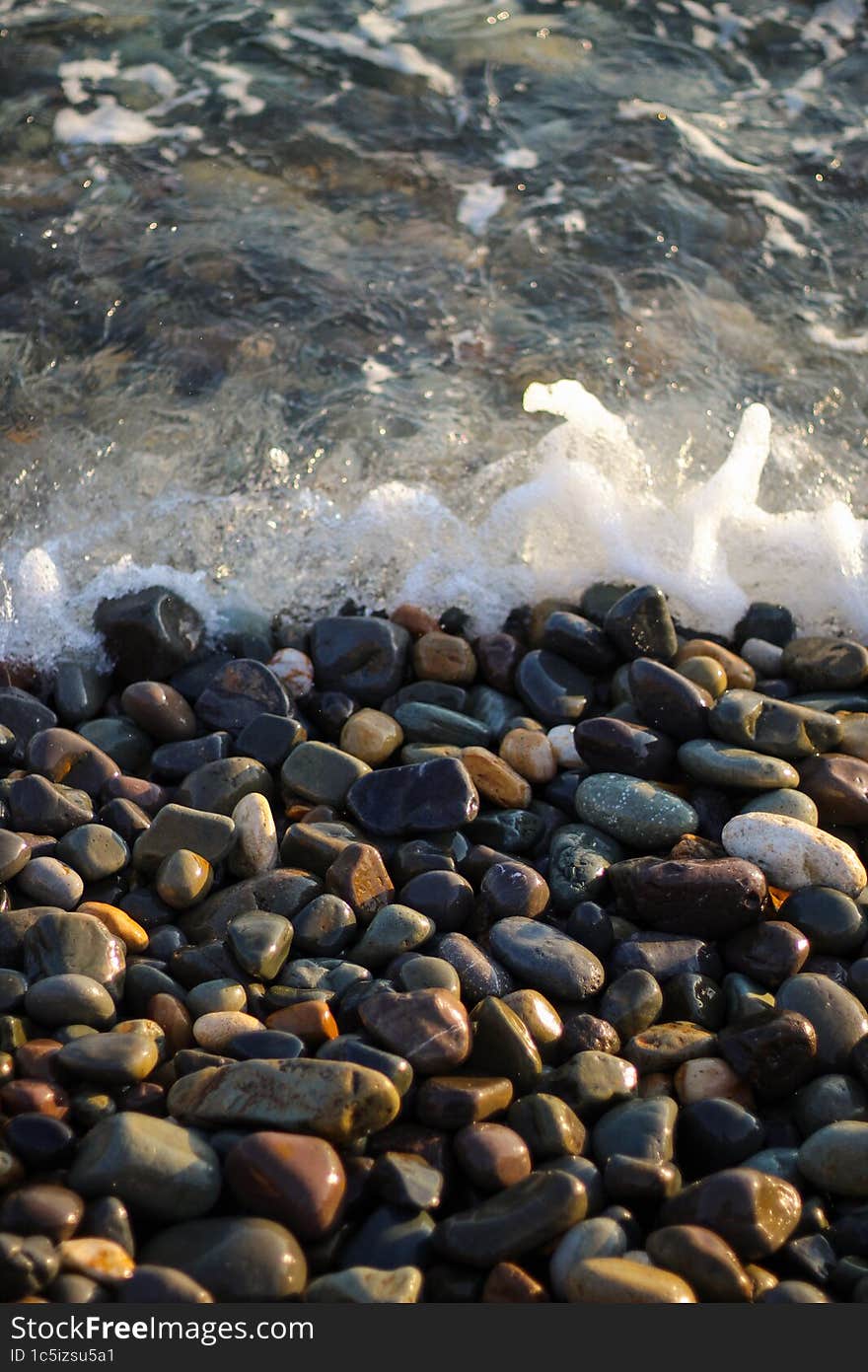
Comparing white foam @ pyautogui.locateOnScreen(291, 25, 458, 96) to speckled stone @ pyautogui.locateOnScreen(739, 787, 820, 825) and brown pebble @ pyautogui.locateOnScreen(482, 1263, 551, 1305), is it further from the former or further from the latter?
brown pebble @ pyautogui.locateOnScreen(482, 1263, 551, 1305)

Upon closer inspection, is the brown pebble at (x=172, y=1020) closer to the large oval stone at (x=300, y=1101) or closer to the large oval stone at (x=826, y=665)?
the large oval stone at (x=300, y=1101)

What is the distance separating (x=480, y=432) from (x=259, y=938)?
2.57 metres

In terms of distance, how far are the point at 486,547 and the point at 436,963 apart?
184 cm

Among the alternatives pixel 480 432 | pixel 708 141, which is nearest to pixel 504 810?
pixel 480 432

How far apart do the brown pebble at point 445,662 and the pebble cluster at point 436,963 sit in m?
0.01

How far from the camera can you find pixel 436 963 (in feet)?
7.66

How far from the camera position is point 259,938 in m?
2.39

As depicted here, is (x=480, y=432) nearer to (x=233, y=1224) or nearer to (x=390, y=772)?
(x=390, y=772)

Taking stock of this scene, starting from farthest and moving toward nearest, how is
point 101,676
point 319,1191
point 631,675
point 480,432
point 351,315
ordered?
point 351,315 → point 480,432 → point 101,676 → point 631,675 → point 319,1191

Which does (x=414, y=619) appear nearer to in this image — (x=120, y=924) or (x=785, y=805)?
(x=785, y=805)

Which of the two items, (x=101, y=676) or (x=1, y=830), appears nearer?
(x=1, y=830)

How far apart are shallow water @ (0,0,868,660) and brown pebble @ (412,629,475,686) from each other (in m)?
0.30

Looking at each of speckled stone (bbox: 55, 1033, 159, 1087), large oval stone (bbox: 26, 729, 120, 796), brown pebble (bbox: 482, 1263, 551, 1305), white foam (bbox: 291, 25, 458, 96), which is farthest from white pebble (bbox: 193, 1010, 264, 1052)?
white foam (bbox: 291, 25, 458, 96)

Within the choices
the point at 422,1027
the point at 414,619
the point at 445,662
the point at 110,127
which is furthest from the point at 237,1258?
the point at 110,127
